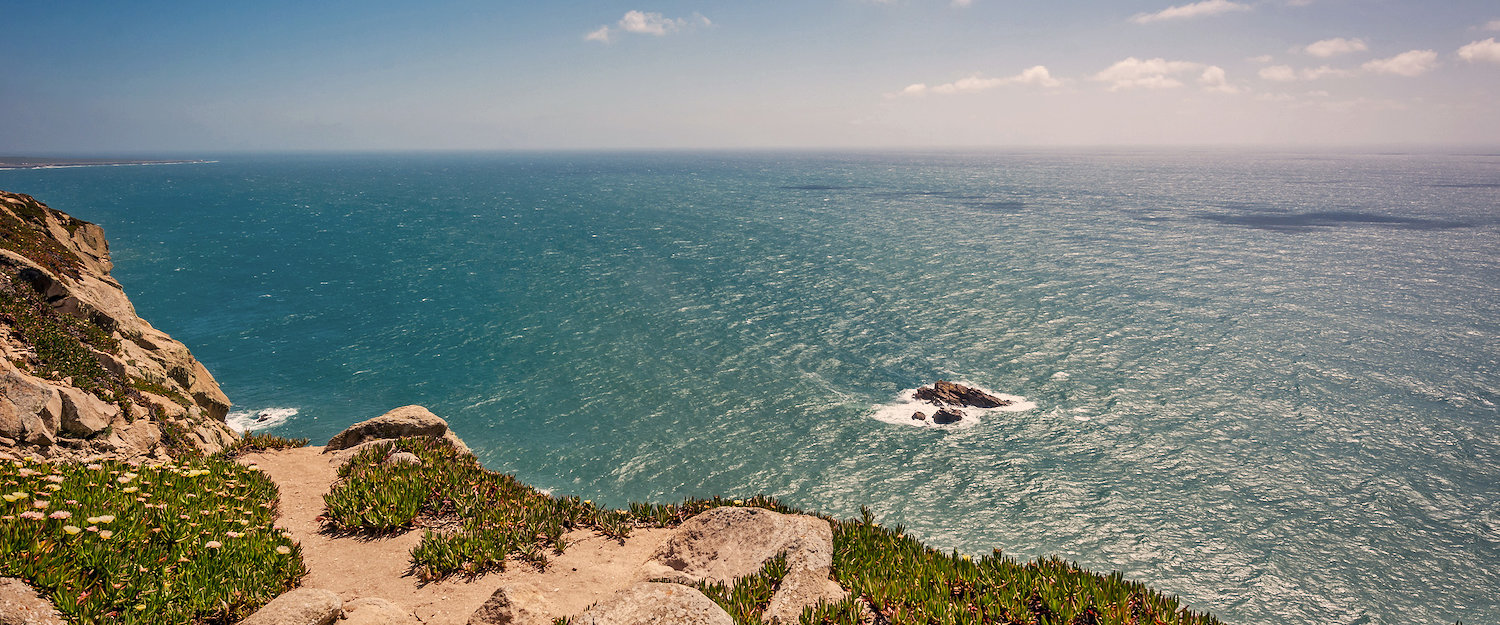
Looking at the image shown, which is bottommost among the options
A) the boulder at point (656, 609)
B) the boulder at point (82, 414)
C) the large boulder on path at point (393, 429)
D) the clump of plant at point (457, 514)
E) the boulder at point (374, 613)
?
the large boulder on path at point (393, 429)

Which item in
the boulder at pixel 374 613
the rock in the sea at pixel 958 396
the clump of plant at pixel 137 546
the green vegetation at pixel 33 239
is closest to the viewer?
the clump of plant at pixel 137 546

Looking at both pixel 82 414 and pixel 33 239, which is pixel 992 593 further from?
pixel 33 239

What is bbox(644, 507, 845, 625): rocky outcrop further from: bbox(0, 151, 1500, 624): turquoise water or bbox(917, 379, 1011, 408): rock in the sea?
bbox(917, 379, 1011, 408): rock in the sea

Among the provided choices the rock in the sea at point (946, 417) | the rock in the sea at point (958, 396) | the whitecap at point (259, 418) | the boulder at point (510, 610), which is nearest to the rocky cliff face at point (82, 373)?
the boulder at point (510, 610)

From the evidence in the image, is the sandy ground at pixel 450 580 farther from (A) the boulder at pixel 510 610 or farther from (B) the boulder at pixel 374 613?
(B) the boulder at pixel 374 613

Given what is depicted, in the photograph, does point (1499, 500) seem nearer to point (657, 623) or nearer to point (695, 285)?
point (657, 623)

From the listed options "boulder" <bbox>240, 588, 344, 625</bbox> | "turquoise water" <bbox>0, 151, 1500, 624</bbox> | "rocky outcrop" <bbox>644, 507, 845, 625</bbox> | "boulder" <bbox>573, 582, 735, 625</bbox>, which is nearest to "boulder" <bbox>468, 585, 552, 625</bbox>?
"boulder" <bbox>573, 582, 735, 625</bbox>

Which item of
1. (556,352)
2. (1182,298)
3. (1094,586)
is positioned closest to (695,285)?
(556,352)

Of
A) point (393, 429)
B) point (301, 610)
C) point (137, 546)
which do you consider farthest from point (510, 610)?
point (393, 429)
